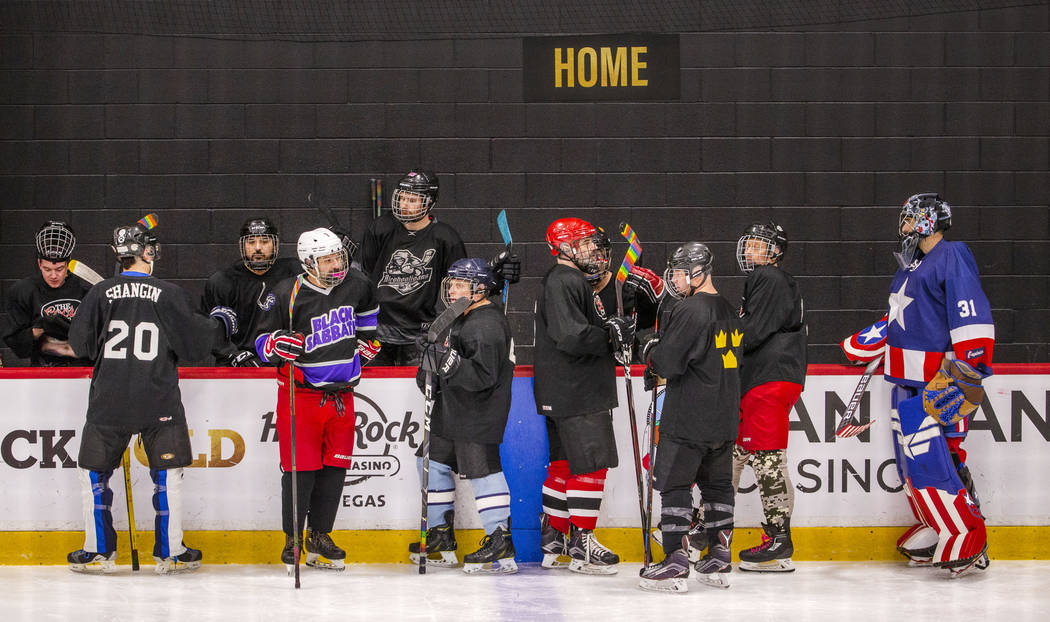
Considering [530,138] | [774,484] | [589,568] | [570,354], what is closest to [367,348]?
[570,354]

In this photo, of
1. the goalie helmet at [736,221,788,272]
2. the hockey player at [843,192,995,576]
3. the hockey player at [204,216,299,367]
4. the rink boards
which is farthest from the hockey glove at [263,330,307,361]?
the hockey player at [843,192,995,576]

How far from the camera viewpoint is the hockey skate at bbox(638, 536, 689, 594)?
14.8 ft

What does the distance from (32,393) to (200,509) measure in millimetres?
867

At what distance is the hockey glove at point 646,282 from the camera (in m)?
5.04

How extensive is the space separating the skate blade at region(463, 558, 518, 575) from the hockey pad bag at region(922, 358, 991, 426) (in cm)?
180

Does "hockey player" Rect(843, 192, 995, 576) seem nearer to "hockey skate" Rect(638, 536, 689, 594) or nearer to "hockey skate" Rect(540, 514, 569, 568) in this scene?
"hockey skate" Rect(638, 536, 689, 594)

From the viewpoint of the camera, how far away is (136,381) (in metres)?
4.64

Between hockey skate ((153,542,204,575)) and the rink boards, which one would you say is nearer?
hockey skate ((153,542,204,575))

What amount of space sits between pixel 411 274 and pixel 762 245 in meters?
1.76

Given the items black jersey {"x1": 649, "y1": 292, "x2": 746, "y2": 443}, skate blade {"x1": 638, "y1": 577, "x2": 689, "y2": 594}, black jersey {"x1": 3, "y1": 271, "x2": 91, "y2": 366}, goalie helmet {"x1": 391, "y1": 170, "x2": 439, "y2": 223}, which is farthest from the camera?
black jersey {"x1": 3, "y1": 271, "x2": 91, "y2": 366}

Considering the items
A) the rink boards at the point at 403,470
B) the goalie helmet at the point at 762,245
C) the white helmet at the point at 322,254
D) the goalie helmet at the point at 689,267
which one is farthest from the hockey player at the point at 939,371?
the white helmet at the point at 322,254

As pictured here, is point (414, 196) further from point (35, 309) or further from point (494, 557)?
point (35, 309)

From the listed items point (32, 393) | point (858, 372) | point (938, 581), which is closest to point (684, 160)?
point (858, 372)

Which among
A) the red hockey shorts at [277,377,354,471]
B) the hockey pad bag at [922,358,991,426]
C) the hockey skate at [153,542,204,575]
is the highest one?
the hockey pad bag at [922,358,991,426]
